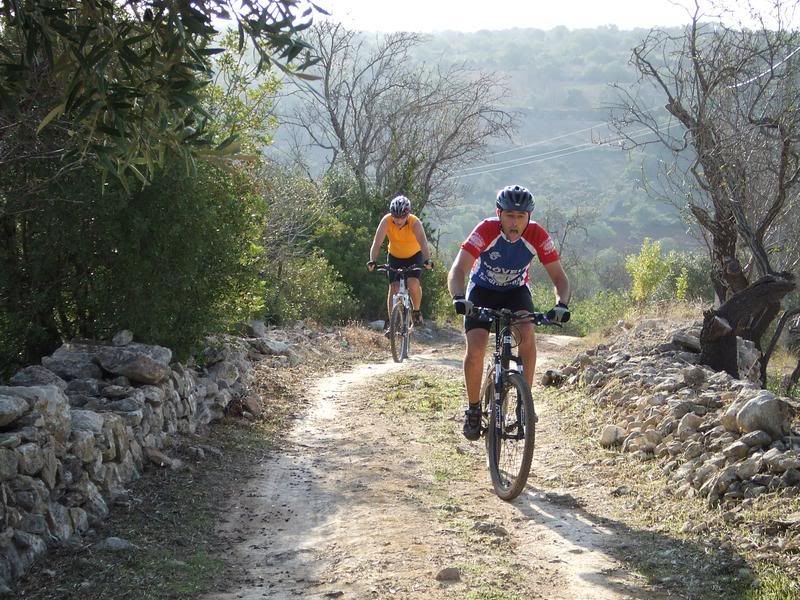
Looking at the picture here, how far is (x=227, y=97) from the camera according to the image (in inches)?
488

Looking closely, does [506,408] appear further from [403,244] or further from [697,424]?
[403,244]

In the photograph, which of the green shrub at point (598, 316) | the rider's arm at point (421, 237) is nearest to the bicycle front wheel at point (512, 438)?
the rider's arm at point (421, 237)

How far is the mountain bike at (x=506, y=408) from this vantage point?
645cm

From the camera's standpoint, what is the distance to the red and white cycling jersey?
6887 mm

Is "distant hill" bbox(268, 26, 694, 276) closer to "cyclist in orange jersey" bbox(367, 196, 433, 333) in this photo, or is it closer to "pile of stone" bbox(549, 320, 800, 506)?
"cyclist in orange jersey" bbox(367, 196, 433, 333)

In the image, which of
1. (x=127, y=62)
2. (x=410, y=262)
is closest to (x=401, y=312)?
(x=410, y=262)

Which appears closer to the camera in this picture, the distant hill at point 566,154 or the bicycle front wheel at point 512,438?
the bicycle front wheel at point 512,438

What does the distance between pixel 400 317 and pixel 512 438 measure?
23.8ft

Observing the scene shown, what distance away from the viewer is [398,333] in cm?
1400

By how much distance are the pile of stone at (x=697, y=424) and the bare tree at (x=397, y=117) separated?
59.2ft

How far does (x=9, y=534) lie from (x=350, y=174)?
23.2 metres

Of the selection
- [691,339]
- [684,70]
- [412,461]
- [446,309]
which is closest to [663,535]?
[412,461]

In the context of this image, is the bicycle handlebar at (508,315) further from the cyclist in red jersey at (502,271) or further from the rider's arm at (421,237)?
the rider's arm at (421,237)

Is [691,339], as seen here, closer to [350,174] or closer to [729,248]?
[729,248]
